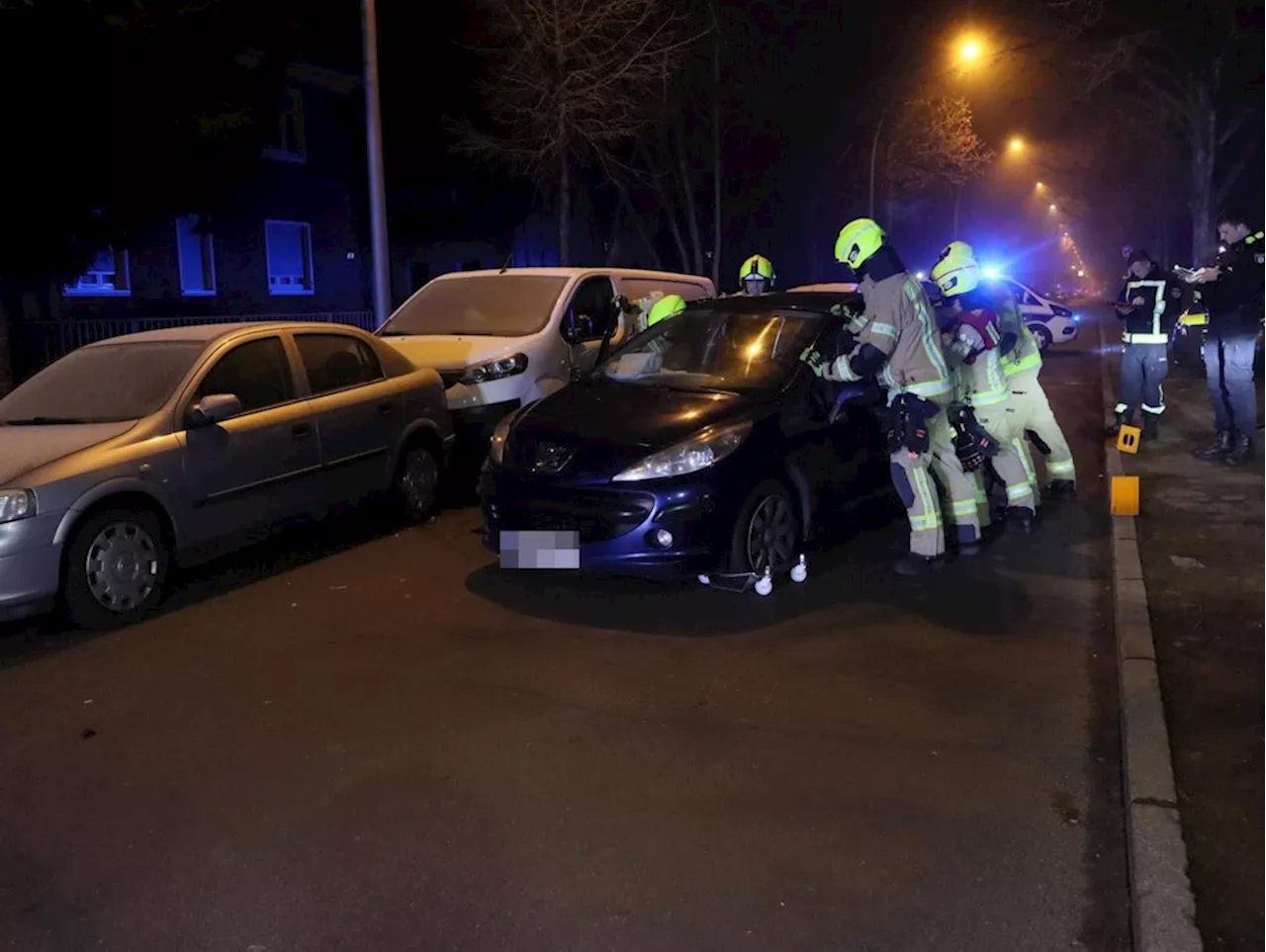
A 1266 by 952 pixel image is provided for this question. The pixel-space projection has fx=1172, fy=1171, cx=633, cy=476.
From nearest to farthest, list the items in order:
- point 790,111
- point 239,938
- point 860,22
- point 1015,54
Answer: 1. point 239,938
2. point 1015,54
3. point 790,111
4. point 860,22

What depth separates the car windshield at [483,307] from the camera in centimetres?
1000

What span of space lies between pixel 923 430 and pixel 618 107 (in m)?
15.7

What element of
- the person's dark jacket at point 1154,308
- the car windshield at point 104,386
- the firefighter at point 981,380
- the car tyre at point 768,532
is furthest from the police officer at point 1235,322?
the car windshield at point 104,386

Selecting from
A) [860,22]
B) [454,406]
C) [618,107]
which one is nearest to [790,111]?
[860,22]

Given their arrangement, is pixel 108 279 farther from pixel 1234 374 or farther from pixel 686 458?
pixel 1234 374

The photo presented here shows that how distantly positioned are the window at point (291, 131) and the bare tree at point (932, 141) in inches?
734

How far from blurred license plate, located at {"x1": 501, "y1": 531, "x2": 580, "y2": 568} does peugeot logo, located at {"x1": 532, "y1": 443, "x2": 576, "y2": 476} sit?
0.35 meters

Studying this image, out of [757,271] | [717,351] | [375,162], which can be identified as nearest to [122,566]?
[717,351]

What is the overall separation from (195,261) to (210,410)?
15961 millimetres

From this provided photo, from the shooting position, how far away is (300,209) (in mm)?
22828

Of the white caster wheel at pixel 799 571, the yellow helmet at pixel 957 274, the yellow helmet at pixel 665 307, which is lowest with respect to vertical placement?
the white caster wheel at pixel 799 571

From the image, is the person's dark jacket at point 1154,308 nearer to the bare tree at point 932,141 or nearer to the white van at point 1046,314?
the white van at point 1046,314

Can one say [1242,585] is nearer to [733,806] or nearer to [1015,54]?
[733,806]

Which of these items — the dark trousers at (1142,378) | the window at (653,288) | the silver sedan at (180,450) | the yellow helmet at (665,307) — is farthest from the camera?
the window at (653,288)
